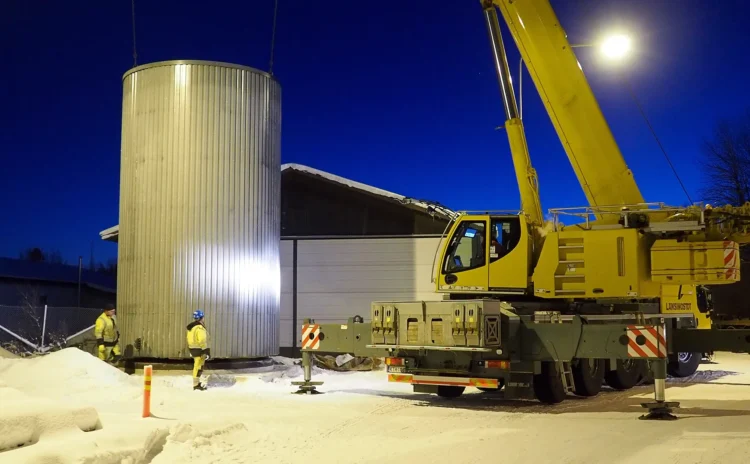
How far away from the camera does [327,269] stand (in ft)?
75.8

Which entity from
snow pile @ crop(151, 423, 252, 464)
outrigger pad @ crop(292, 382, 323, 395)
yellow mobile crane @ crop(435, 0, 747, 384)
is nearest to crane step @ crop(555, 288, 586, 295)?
yellow mobile crane @ crop(435, 0, 747, 384)

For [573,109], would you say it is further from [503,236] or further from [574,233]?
[503,236]

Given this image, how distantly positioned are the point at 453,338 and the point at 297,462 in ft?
15.0

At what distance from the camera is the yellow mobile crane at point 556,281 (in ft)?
39.5

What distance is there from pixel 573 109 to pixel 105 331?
434 inches

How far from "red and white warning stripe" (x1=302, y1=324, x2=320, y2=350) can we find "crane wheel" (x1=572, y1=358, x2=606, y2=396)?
4738 millimetres

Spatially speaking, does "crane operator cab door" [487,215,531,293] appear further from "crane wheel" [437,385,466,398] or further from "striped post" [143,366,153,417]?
"striped post" [143,366,153,417]

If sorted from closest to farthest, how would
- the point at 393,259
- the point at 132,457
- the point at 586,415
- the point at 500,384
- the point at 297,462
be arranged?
the point at 132,457, the point at 297,462, the point at 586,415, the point at 500,384, the point at 393,259

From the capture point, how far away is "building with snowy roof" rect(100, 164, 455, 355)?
22.6 meters

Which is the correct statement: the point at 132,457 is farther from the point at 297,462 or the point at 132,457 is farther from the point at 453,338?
the point at 453,338

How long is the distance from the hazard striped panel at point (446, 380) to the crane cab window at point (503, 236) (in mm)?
2233

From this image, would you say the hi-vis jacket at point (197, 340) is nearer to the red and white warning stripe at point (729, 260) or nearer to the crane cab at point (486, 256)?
the crane cab at point (486, 256)

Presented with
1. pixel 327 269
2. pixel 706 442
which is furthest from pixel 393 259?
pixel 706 442

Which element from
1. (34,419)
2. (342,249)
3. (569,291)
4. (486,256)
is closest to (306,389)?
(486,256)
